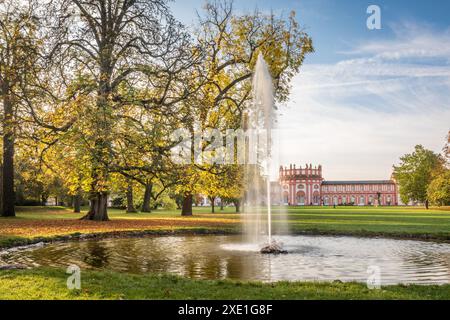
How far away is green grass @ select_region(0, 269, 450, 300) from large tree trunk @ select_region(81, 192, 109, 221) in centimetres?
1723

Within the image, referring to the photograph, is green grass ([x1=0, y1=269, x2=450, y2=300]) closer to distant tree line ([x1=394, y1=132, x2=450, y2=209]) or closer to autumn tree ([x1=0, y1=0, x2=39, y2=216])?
autumn tree ([x1=0, y1=0, x2=39, y2=216])

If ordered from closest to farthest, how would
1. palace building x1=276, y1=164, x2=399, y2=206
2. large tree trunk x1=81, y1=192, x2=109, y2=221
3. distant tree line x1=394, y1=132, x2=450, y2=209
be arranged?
large tree trunk x1=81, y1=192, x2=109, y2=221 < distant tree line x1=394, y1=132, x2=450, y2=209 < palace building x1=276, y1=164, x2=399, y2=206

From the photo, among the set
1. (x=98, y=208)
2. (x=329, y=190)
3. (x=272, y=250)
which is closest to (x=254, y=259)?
(x=272, y=250)

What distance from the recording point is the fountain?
50.7ft

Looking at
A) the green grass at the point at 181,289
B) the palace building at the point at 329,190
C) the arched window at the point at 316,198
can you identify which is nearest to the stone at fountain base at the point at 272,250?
the green grass at the point at 181,289

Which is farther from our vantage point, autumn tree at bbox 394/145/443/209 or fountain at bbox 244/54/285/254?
autumn tree at bbox 394/145/443/209

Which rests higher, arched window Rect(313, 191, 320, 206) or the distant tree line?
the distant tree line

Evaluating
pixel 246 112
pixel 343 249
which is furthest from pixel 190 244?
pixel 246 112

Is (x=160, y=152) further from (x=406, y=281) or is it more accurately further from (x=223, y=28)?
(x=406, y=281)

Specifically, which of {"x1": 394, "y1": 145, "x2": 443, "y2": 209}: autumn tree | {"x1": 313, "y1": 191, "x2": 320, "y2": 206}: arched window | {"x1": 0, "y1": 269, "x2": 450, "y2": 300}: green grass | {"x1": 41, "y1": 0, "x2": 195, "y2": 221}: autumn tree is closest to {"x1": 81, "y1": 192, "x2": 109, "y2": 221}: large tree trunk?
{"x1": 41, "y1": 0, "x2": 195, "y2": 221}: autumn tree

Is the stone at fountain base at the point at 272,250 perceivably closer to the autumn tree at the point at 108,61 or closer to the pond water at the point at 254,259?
the pond water at the point at 254,259

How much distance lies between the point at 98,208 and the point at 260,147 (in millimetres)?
14825

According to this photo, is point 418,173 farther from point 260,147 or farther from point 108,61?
point 108,61
